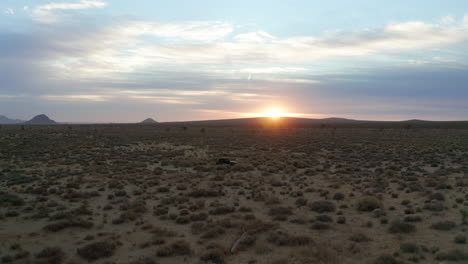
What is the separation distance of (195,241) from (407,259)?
6.26 m

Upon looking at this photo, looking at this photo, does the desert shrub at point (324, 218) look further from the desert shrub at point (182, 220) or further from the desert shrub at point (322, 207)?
the desert shrub at point (182, 220)

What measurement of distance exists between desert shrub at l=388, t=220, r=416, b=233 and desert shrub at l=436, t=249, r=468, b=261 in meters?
2.23

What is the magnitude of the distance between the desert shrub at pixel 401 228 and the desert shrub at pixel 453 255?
2.23 m

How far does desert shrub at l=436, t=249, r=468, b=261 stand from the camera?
9.10m

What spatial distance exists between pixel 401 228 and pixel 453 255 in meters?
2.54

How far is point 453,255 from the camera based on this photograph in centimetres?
916

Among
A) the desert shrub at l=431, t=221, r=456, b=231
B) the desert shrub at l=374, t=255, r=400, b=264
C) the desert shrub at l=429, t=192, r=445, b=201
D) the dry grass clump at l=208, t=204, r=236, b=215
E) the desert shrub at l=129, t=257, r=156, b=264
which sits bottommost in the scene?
the desert shrub at l=129, t=257, r=156, b=264

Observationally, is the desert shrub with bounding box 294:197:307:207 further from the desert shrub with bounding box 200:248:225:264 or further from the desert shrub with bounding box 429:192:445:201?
the desert shrub with bounding box 200:248:225:264

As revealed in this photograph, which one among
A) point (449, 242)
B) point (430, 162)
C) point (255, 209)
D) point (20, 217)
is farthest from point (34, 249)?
point (430, 162)

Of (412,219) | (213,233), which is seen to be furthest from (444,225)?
(213,233)

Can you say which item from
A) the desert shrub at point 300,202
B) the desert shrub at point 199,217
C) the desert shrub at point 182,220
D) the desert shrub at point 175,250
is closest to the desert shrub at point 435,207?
the desert shrub at point 300,202

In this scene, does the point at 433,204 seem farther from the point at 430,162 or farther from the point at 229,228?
the point at 430,162

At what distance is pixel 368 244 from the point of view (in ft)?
34.5

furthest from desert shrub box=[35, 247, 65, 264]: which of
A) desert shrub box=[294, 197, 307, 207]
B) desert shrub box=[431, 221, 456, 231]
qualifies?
desert shrub box=[431, 221, 456, 231]
